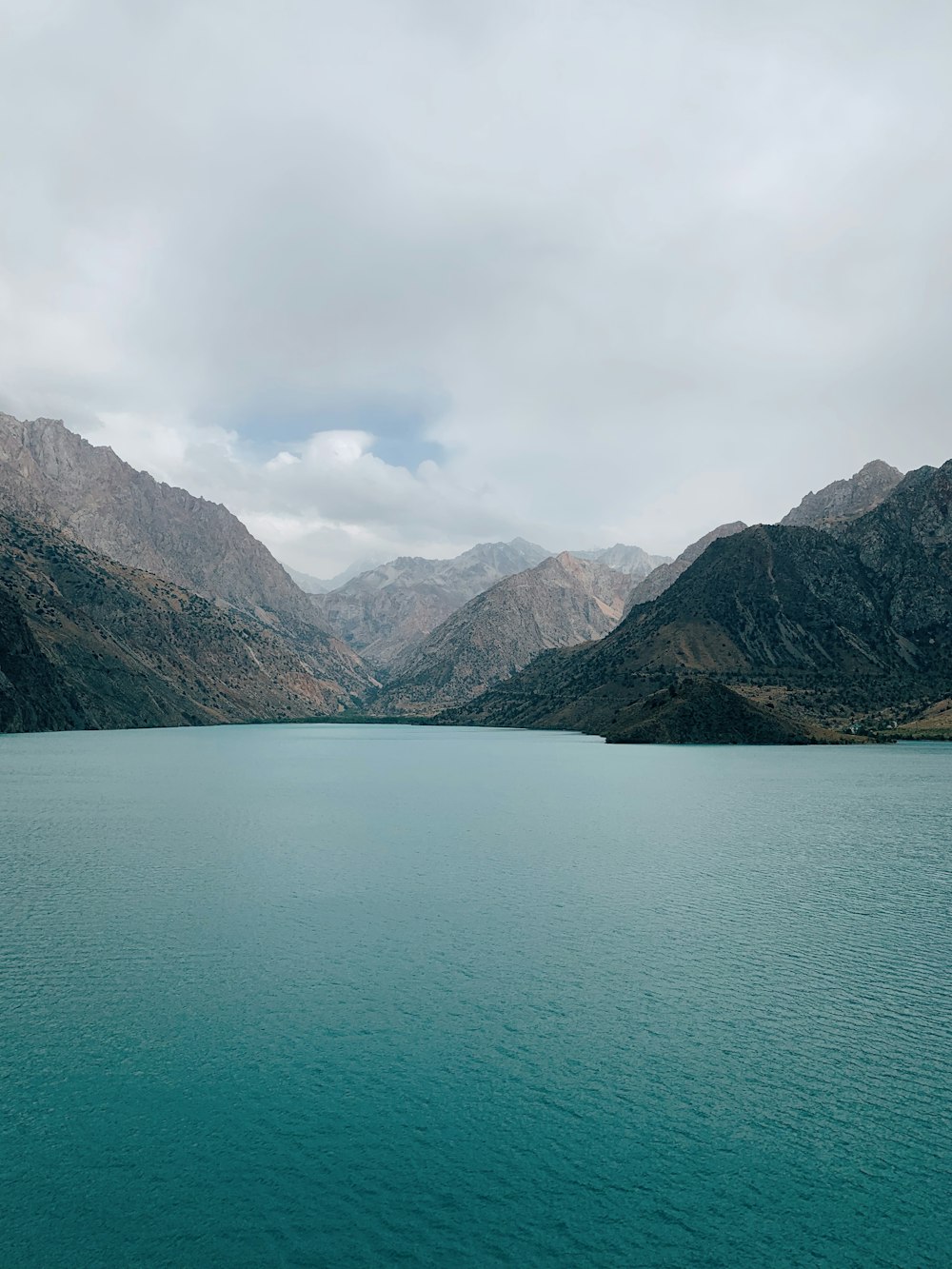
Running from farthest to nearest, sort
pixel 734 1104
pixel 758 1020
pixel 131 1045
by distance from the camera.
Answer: pixel 758 1020 < pixel 131 1045 < pixel 734 1104

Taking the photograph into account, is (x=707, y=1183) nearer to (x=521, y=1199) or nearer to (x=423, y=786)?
(x=521, y=1199)

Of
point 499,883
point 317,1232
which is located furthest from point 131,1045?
point 499,883

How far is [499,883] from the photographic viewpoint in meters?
74.4

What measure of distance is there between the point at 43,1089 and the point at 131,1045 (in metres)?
4.74

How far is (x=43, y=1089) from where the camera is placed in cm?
3447

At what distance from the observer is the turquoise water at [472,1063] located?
26.3 m

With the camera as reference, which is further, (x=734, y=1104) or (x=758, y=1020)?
(x=758, y=1020)

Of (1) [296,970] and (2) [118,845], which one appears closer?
(1) [296,970]

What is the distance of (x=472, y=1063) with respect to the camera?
3728 centimetres

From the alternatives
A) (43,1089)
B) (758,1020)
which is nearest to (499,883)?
(758,1020)

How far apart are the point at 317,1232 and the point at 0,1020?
2436cm

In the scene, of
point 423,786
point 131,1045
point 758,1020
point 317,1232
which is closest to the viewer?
point 317,1232

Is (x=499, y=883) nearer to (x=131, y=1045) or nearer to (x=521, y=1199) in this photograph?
(x=131, y=1045)

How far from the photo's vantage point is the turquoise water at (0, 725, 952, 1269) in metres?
26.3
